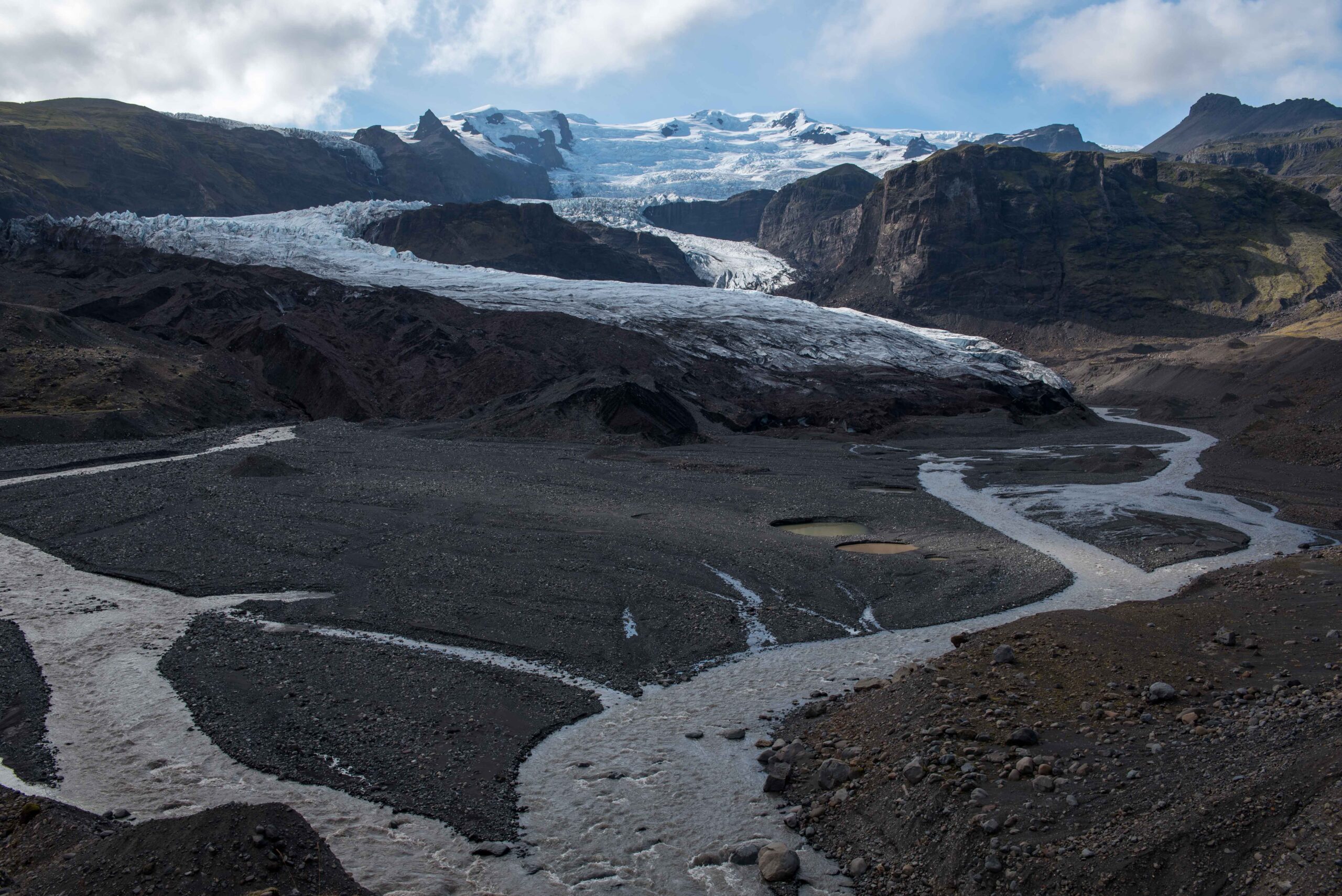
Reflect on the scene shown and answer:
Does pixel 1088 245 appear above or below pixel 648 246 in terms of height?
below

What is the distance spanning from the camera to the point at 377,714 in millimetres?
13664

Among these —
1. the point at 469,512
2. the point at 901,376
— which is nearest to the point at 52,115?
the point at 901,376

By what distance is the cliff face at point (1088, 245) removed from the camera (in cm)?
12588

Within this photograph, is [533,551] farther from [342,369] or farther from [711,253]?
[711,253]

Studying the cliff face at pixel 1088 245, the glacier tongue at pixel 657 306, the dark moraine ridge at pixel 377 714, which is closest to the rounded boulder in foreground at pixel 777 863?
the dark moraine ridge at pixel 377 714

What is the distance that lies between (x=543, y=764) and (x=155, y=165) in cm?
15815

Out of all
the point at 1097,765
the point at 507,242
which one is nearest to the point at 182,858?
the point at 1097,765

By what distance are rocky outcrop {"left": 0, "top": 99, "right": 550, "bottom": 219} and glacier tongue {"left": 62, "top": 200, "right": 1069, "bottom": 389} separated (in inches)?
1253

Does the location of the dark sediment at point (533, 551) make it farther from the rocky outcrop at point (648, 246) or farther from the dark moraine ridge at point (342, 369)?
the rocky outcrop at point (648, 246)

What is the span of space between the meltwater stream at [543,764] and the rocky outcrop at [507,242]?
375ft

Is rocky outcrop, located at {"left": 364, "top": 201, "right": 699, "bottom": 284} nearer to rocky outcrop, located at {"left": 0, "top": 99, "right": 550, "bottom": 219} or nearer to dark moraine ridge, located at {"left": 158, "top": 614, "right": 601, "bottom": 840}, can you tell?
rocky outcrop, located at {"left": 0, "top": 99, "right": 550, "bottom": 219}

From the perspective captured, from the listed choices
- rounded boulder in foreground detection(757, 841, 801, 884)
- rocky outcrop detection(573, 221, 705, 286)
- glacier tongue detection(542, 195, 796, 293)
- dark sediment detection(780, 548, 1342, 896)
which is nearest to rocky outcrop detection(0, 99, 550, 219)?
glacier tongue detection(542, 195, 796, 293)

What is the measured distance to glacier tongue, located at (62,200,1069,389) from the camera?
3300 inches

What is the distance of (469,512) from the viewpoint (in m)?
26.4
